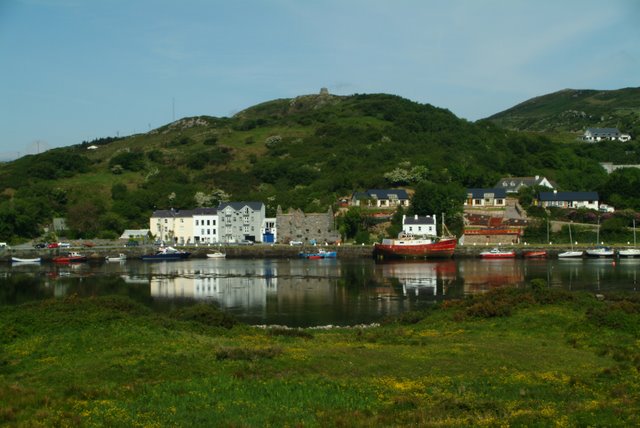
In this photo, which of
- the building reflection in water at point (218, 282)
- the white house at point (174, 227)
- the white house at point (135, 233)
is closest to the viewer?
the building reflection in water at point (218, 282)

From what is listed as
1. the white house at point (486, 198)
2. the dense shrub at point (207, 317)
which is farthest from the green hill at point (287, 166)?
the dense shrub at point (207, 317)

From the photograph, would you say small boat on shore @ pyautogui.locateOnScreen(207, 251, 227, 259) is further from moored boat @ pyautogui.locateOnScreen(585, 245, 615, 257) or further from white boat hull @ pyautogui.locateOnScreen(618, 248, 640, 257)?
white boat hull @ pyautogui.locateOnScreen(618, 248, 640, 257)

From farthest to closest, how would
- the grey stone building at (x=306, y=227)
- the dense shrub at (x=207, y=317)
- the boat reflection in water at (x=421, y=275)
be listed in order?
1. the grey stone building at (x=306, y=227)
2. the boat reflection in water at (x=421, y=275)
3. the dense shrub at (x=207, y=317)

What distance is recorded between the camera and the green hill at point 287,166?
10775 cm

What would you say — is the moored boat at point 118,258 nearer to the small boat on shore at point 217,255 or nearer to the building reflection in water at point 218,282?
the building reflection in water at point 218,282

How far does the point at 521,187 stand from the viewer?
338ft

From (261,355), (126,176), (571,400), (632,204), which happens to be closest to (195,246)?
(126,176)

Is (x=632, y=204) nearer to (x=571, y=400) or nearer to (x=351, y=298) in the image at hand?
(x=351, y=298)

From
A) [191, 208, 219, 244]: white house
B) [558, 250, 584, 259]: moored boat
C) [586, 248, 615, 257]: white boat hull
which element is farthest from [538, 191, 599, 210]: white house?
[191, 208, 219, 244]: white house

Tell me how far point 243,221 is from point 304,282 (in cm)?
4658

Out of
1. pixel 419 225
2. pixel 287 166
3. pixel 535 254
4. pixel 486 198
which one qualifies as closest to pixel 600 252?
pixel 535 254

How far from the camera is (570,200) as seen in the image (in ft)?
315

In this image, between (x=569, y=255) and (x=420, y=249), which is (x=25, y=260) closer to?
(x=420, y=249)

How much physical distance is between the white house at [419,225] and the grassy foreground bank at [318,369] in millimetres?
61020
